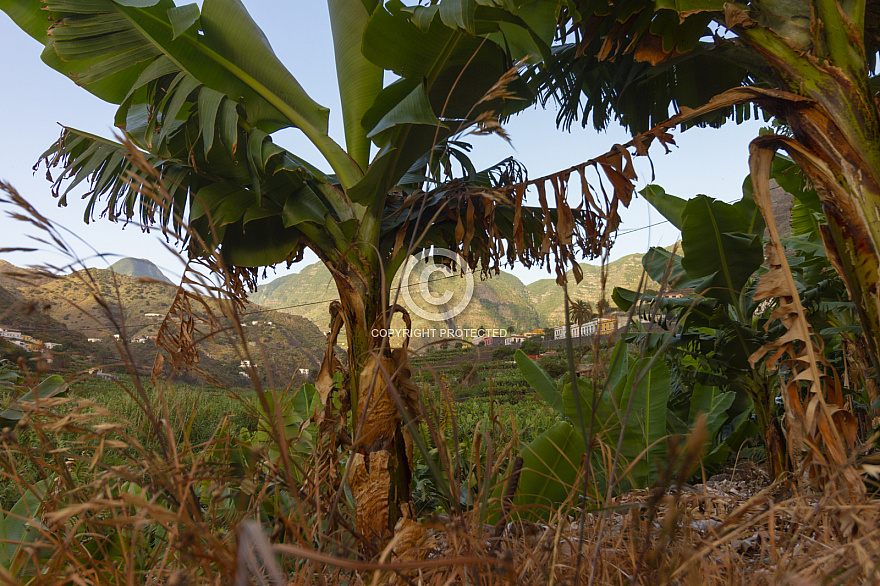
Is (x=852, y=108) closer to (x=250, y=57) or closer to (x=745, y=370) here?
(x=745, y=370)

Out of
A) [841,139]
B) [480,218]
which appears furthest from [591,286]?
[480,218]

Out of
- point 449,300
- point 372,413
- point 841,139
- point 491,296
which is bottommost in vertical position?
point 372,413

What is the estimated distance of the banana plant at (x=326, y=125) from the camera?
1782mm

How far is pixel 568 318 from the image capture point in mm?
598

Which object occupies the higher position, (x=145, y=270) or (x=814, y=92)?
(x=814, y=92)

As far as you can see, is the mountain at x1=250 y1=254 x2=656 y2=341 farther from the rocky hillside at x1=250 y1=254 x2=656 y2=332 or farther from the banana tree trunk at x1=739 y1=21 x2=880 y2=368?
the banana tree trunk at x1=739 y1=21 x2=880 y2=368

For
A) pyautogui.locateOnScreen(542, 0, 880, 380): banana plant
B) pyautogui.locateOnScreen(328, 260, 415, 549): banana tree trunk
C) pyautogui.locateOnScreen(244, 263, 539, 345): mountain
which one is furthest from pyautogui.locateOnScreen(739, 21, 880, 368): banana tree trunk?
pyautogui.locateOnScreen(328, 260, 415, 549): banana tree trunk

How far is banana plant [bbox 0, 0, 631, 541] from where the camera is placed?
1.78m

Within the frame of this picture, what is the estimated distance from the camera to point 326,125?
2354 millimetres

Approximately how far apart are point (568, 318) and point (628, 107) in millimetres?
2842

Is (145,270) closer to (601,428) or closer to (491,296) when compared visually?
(601,428)

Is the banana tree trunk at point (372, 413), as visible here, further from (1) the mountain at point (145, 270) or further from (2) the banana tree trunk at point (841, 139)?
(2) the banana tree trunk at point (841, 139)

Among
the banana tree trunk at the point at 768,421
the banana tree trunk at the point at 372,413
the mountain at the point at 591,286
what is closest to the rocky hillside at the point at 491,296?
the mountain at the point at 591,286

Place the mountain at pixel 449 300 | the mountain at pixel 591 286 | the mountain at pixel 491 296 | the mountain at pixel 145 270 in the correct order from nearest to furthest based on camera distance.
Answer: the mountain at pixel 145 270
the mountain at pixel 591 286
the mountain at pixel 449 300
the mountain at pixel 491 296
